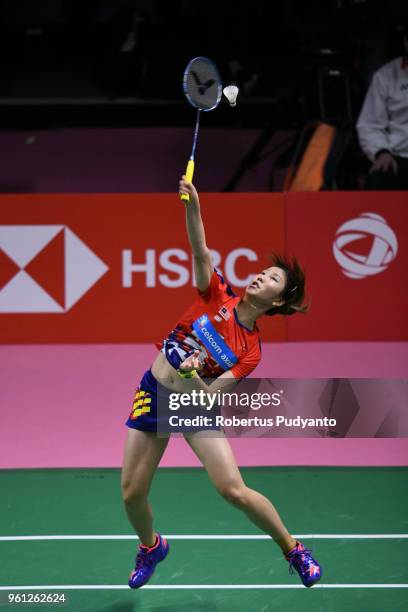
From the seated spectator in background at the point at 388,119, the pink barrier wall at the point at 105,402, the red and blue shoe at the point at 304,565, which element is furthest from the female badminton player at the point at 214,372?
the seated spectator in background at the point at 388,119

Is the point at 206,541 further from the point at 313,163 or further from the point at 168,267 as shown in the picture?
the point at 313,163

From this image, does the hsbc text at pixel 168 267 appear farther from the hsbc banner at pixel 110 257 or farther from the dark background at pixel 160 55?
the dark background at pixel 160 55

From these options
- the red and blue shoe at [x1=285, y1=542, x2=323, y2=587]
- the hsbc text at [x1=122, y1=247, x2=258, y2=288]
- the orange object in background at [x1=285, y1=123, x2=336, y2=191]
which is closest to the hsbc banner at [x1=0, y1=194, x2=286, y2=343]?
the hsbc text at [x1=122, y1=247, x2=258, y2=288]

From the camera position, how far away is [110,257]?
795 cm

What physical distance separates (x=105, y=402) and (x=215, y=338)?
2948 mm

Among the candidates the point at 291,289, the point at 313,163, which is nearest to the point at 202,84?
the point at 291,289

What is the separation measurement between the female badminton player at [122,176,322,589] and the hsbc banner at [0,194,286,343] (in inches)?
153

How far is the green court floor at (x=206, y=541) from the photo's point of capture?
163 inches

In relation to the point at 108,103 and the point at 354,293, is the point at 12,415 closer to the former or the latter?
the point at 354,293

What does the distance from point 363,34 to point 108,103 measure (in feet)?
9.59

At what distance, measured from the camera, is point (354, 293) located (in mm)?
8062

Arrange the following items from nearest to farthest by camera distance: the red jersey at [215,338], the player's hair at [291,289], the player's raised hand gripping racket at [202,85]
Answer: the red jersey at [215,338]
the player's hair at [291,289]
the player's raised hand gripping racket at [202,85]

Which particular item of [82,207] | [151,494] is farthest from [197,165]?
[151,494]

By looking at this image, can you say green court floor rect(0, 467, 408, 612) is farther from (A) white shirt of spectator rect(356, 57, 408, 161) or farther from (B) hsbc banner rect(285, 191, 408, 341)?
(A) white shirt of spectator rect(356, 57, 408, 161)
